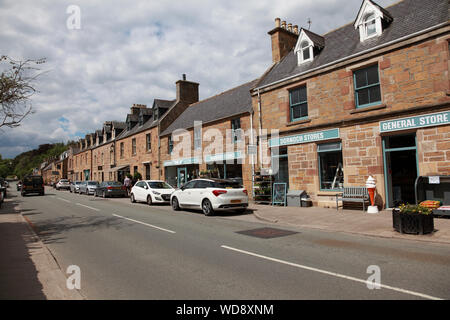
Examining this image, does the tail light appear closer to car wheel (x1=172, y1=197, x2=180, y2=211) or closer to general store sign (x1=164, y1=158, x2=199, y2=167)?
car wheel (x1=172, y1=197, x2=180, y2=211)

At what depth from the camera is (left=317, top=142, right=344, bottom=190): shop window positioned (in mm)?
13719

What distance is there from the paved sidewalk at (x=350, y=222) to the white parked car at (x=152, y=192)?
7.37 meters

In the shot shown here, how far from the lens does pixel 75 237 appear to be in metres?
8.30

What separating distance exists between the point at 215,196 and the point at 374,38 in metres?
9.73

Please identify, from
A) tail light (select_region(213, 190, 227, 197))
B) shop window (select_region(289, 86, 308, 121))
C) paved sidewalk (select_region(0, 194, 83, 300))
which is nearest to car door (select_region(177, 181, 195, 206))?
tail light (select_region(213, 190, 227, 197))

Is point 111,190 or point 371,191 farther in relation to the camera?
point 111,190

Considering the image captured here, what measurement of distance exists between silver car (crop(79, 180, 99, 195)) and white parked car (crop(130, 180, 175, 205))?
11013 mm

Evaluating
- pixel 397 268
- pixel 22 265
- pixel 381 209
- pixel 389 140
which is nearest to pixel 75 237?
pixel 22 265

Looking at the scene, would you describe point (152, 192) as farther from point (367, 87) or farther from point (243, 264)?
point (243, 264)

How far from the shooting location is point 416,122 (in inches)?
427

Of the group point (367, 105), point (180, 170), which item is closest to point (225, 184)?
point (367, 105)

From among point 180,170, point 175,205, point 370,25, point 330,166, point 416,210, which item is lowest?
point 175,205

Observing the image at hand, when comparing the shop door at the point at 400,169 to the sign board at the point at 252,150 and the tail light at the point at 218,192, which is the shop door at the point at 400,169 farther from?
the sign board at the point at 252,150
